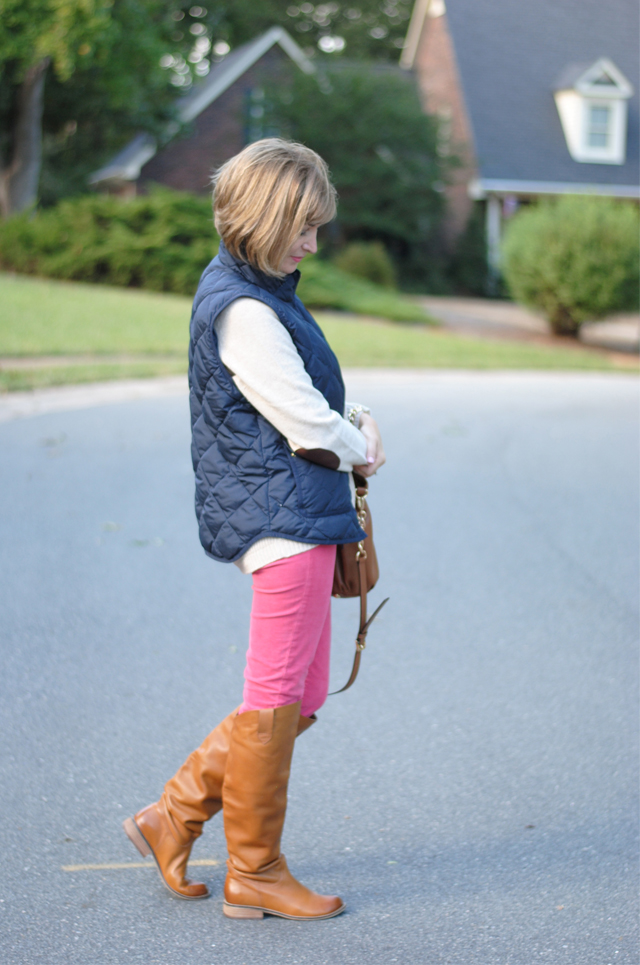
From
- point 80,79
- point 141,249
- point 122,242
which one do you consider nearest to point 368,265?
point 141,249

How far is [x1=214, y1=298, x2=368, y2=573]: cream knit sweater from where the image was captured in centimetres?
226

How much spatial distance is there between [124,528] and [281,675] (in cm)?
373

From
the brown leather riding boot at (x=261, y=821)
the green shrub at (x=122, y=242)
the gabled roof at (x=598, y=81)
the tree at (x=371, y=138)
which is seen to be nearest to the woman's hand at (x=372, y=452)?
the brown leather riding boot at (x=261, y=821)

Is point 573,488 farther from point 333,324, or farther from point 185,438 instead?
point 333,324

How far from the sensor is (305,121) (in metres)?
27.2

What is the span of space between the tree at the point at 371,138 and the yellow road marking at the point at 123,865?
82.4ft

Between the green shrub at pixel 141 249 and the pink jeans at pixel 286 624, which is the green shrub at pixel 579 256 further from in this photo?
the pink jeans at pixel 286 624

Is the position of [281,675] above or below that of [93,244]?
above

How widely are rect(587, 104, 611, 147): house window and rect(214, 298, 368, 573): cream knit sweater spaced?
1228 inches

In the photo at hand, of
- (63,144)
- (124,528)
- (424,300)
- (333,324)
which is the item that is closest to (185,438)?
(124,528)

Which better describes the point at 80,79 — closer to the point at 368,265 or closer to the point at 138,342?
the point at 368,265

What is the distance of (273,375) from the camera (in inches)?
88.7

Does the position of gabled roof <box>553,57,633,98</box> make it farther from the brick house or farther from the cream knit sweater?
the cream knit sweater

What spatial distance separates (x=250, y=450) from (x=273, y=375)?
0.67 feet
